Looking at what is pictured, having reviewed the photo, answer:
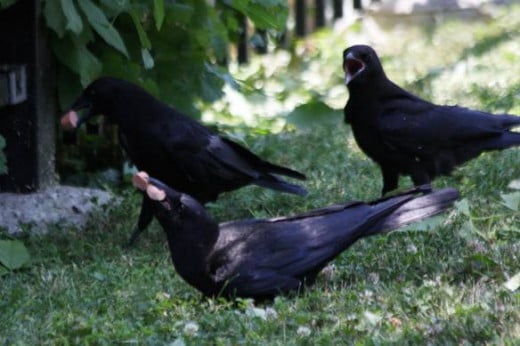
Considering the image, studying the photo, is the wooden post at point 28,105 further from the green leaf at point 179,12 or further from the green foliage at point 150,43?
the green leaf at point 179,12

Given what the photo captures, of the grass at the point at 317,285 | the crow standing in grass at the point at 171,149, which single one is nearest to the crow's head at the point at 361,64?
the crow standing in grass at the point at 171,149

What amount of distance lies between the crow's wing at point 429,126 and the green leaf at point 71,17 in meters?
1.69

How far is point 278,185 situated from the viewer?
21.5ft

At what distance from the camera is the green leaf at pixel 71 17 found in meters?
5.97

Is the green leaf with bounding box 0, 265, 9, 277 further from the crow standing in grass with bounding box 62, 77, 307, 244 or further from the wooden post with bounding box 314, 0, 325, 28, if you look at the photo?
the wooden post with bounding box 314, 0, 325, 28

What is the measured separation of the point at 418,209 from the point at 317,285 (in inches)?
21.8

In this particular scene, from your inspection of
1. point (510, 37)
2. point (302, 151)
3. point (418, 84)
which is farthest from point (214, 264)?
point (510, 37)

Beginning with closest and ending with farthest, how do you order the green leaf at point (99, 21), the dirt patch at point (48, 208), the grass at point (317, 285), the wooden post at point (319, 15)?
the grass at point (317, 285) → the green leaf at point (99, 21) → the dirt patch at point (48, 208) → the wooden post at point (319, 15)

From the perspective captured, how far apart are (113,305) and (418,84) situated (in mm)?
5282

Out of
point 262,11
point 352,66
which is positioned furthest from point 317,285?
point 262,11

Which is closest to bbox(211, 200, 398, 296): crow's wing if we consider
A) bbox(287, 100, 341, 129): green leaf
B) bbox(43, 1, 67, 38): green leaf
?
bbox(43, 1, 67, 38): green leaf

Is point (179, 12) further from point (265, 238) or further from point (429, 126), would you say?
point (265, 238)

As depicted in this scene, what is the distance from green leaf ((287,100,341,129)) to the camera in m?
9.16

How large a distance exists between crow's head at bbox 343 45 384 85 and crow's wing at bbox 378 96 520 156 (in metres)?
0.18
